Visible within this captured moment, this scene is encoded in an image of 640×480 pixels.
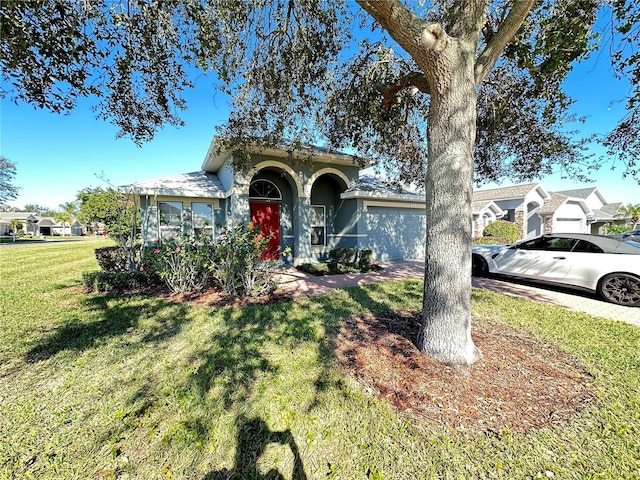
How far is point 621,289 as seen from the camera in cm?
574

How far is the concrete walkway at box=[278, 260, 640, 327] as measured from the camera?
211 inches

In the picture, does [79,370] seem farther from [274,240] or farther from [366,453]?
[274,240]

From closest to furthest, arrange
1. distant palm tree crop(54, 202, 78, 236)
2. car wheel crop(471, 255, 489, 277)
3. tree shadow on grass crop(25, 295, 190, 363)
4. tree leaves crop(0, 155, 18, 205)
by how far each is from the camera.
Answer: tree shadow on grass crop(25, 295, 190, 363) < car wheel crop(471, 255, 489, 277) < tree leaves crop(0, 155, 18, 205) < distant palm tree crop(54, 202, 78, 236)

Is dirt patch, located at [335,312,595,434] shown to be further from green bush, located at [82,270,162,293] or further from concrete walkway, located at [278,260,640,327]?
green bush, located at [82,270,162,293]

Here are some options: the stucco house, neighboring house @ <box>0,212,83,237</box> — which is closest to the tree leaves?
neighboring house @ <box>0,212,83,237</box>

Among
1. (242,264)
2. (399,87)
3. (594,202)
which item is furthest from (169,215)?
(594,202)

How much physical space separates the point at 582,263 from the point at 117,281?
11432mm

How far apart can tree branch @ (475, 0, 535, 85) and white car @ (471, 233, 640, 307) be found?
215 inches

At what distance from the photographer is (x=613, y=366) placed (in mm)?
3250

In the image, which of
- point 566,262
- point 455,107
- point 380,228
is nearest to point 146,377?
point 455,107

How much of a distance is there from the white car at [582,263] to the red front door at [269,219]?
787 centimetres

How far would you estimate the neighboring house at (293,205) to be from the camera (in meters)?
9.48

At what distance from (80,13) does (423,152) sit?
7.58 m

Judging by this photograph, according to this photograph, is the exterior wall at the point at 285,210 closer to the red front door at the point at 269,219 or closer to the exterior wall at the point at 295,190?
the exterior wall at the point at 295,190
